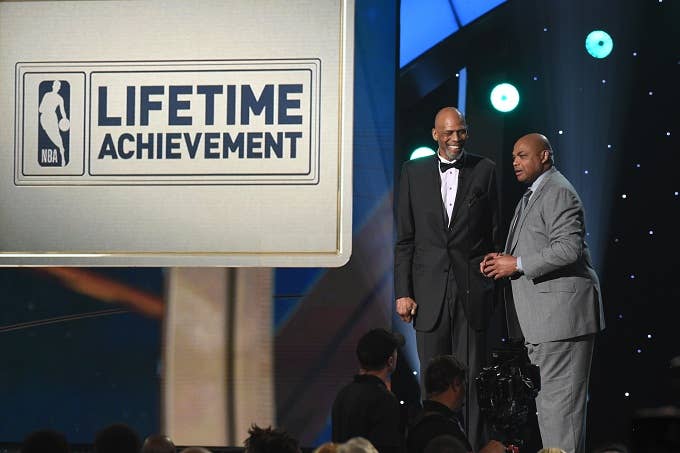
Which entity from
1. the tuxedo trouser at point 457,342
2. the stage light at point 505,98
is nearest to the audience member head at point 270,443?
the tuxedo trouser at point 457,342

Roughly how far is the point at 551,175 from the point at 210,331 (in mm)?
1757

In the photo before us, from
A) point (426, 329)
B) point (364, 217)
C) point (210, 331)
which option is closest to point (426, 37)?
point (364, 217)

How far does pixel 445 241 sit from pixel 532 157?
0.51m

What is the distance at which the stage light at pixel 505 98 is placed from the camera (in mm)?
4969

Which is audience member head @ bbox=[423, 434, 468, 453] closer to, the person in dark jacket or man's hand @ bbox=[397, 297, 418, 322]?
→ the person in dark jacket

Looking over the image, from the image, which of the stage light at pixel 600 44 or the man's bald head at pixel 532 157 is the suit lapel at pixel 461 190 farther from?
the stage light at pixel 600 44

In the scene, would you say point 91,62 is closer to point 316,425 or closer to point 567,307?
point 316,425

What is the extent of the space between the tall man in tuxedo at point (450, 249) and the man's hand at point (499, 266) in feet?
0.25

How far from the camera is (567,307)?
4.47 metres

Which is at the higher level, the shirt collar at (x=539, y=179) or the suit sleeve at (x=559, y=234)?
the shirt collar at (x=539, y=179)

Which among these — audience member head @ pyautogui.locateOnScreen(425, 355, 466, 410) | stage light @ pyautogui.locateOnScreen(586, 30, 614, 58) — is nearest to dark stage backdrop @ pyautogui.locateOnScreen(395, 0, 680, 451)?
stage light @ pyautogui.locateOnScreen(586, 30, 614, 58)

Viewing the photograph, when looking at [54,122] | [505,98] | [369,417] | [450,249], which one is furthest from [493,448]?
[54,122]

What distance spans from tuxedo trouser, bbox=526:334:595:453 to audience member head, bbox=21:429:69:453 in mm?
2164

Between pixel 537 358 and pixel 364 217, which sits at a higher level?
pixel 364 217
